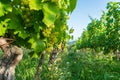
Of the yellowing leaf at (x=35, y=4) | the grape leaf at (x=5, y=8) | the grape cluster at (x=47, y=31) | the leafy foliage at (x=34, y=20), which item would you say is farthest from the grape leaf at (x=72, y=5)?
the grape leaf at (x=5, y=8)

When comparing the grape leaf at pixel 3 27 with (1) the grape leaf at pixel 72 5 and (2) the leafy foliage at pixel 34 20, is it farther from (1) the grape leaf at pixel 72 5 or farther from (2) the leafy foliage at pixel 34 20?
(1) the grape leaf at pixel 72 5

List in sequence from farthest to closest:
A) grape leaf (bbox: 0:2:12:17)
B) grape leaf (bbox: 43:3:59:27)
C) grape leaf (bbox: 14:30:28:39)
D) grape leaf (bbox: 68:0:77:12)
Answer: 1. grape leaf (bbox: 68:0:77:12)
2. grape leaf (bbox: 14:30:28:39)
3. grape leaf (bbox: 0:2:12:17)
4. grape leaf (bbox: 43:3:59:27)

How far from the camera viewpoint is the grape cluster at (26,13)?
138 inches

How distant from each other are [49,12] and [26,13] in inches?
11.2

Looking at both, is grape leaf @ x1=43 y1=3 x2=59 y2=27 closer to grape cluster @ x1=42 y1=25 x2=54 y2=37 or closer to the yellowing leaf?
the yellowing leaf

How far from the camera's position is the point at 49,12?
3.44m

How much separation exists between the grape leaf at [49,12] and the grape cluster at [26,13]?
0.19 meters

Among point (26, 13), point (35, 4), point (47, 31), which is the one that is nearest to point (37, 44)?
point (47, 31)

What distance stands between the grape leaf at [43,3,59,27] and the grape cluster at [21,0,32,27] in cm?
19

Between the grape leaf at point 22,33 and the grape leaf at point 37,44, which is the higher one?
the grape leaf at point 22,33

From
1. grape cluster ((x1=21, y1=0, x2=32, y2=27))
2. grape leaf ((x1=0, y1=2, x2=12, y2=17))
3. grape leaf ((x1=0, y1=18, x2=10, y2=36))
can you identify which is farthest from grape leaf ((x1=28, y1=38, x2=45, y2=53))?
grape leaf ((x1=0, y1=2, x2=12, y2=17))

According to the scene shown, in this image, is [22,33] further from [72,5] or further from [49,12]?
[72,5]

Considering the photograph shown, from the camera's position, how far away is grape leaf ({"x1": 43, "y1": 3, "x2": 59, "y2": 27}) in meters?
3.39

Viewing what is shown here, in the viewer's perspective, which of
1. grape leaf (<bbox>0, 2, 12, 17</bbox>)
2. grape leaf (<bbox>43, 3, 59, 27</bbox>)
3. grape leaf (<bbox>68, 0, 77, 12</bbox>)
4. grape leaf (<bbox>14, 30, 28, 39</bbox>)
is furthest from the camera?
grape leaf (<bbox>68, 0, 77, 12</bbox>)
